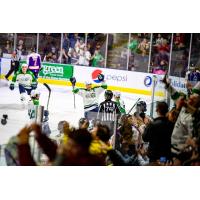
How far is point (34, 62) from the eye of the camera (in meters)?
5.62

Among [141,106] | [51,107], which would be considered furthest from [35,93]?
[141,106]

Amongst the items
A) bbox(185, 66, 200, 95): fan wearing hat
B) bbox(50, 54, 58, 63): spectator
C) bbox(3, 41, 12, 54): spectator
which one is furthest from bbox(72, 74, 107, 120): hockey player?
bbox(185, 66, 200, 95): fan wearing hat

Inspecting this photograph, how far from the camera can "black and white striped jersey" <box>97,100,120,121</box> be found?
18.9 feet

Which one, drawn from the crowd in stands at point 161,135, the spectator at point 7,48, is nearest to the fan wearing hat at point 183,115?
the crowd in stands at point 161,135

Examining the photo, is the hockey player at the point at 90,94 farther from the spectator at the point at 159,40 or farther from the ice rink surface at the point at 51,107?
the spectator at the point at 159,40

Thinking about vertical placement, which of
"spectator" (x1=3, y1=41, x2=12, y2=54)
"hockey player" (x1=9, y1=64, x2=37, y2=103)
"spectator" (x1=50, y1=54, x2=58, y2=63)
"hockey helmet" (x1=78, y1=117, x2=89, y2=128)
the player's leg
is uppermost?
"spectator" (x1=3, y1=41, x2=12, y2=54)

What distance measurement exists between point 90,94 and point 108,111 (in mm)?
254

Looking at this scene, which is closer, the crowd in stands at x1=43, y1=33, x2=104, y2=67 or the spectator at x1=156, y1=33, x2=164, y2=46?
the crowd in stands at x1=43, y1=33, x2=104, y2=67

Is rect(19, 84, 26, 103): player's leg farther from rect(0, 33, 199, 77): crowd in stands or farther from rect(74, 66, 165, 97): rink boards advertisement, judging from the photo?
rect(74, 66, 165, 97): rink boards advertisement

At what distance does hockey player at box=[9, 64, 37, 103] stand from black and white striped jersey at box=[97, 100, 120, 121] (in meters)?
0.70

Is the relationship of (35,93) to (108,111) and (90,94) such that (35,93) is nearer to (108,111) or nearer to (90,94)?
(90,94)

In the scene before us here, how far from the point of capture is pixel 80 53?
18.7ft

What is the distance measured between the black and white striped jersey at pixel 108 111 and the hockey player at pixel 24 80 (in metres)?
0.70

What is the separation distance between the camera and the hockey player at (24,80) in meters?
5.61
